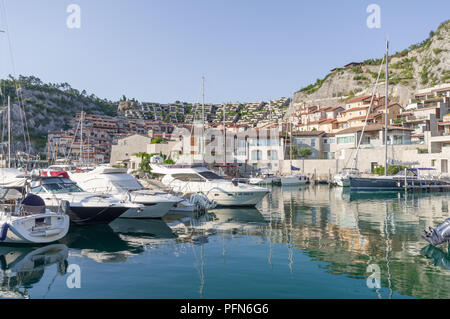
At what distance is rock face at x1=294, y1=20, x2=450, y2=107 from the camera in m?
84.5

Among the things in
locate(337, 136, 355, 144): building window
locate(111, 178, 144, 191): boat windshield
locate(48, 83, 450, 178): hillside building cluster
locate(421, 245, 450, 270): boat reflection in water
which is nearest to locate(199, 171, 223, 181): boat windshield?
locate(111, 178, 144, 191): boat windshield

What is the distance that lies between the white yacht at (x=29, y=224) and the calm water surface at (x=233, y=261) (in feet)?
1.36

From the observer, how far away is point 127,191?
19.2 metres

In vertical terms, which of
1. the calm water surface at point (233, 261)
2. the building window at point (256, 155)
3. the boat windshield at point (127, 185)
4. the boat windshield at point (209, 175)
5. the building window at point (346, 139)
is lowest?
the calm water surface at point (233, 261)

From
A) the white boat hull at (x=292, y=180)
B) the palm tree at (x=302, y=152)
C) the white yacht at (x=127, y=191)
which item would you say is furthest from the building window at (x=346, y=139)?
the white yacht at (x=127, y=191)

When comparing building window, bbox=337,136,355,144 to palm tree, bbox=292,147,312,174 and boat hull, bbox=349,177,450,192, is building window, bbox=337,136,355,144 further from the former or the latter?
boat hull, bbox=349,177,450,192

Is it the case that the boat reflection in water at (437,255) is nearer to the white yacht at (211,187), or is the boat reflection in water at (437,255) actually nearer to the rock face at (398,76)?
the white yacht at (211,187)

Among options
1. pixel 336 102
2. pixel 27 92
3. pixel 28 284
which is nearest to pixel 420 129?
pixel 336 102

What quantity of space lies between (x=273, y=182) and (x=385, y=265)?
40814 mm

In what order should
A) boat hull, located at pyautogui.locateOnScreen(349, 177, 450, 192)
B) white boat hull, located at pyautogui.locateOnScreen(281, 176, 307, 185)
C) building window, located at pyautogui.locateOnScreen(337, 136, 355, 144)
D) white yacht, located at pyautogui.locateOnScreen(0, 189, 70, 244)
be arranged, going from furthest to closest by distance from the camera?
building window, located at pyautogui.locateOnScreen(337, 136, 355, 144) < white boat hull, located at pyautogui.locateOnScreen(281, 176, 307, 185) < boat hull, located at pyautogui.locateOnScreen(349, 177, 450, 192) < white yacht, located at pyautogui.locateOnScreen(0, 189, 70, 244)

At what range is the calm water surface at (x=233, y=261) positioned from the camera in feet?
29.2

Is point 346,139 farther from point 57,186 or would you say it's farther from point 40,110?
point 40,110

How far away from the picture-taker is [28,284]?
9.53 metres

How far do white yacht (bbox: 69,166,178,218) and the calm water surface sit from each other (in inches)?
26.9
